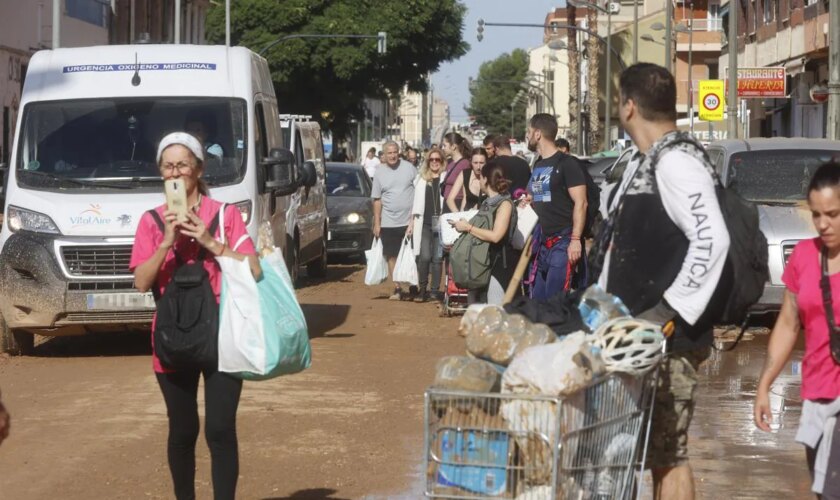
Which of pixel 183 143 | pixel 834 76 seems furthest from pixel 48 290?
pixel 834 76

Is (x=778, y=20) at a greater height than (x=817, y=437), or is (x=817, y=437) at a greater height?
(x=778, y=20)

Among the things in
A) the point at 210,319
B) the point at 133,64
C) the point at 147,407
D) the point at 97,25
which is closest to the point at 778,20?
the point at 97,25

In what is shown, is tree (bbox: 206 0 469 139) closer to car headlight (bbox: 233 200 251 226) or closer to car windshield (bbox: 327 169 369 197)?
car windshield (bbox: 327 169 369 197)

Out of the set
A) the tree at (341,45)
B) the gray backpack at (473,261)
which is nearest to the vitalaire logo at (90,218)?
the gray backpack at (473,261)

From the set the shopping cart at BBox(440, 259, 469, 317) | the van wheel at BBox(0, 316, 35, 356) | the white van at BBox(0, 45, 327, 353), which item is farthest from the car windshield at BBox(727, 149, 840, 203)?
the van wheel at BBox(0, 316, 35, 356)

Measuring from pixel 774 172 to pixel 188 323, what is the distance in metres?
10.8

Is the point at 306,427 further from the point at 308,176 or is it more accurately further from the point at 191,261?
the point at 308,176

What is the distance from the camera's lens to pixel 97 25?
5303 cm

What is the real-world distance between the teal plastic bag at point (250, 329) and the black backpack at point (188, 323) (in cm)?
6

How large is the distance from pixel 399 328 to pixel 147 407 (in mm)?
5571

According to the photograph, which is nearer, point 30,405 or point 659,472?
point 659,472

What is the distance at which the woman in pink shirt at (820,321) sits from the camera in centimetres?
515

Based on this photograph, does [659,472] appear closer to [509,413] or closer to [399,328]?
[509,413]

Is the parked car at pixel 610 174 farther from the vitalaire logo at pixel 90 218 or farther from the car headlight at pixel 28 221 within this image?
the car headlight at pixel 28 221
